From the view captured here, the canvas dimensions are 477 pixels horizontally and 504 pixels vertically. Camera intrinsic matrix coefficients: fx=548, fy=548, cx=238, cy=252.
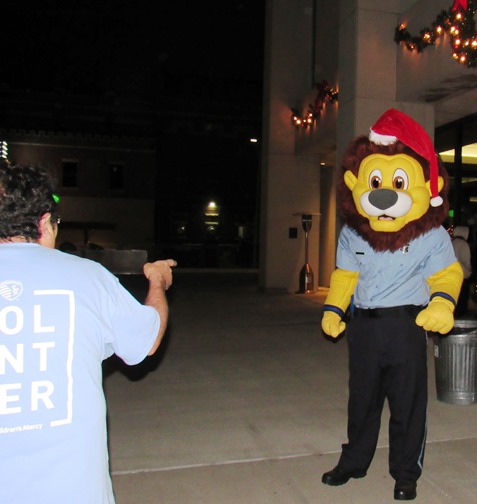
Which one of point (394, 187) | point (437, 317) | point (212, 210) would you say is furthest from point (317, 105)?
point (212, 210)

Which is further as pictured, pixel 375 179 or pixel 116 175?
pixel 116 175

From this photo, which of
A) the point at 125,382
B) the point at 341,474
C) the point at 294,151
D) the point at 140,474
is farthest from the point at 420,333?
the point at 294,151

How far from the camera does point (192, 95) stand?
35062 millimetres

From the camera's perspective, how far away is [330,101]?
38.3 feet

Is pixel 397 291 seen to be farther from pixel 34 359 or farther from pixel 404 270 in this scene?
pixel 34 359

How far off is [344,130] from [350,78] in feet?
2.62

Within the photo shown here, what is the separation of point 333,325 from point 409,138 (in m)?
1.31

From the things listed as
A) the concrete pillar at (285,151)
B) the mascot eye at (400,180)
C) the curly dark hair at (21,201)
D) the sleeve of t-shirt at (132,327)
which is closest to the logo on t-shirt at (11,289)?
the curly dark hair at (21,201)

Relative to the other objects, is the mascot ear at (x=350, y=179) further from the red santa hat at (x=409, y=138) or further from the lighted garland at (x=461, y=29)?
the lighted garland at (x=461, y=29)

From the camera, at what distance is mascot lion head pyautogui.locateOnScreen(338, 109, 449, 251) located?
336cm

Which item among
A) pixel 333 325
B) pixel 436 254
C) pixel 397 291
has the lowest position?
pixel 333 325

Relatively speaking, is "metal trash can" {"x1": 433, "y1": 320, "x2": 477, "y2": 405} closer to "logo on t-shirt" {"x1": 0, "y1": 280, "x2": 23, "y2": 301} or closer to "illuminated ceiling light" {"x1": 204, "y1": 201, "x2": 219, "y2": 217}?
"logo on t-shirt" {"x1": 0, "y1": 280, "x2": 23, "y2": 301}

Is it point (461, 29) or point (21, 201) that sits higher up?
point (461, 29)

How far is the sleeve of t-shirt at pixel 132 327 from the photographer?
1.82 metres
